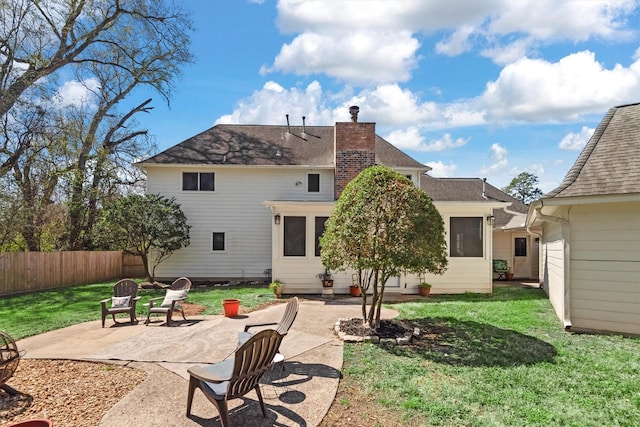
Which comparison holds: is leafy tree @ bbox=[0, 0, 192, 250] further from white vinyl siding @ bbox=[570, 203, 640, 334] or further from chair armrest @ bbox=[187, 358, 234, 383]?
white vinyl siding @ bbox=[570, 203, 640, 334]

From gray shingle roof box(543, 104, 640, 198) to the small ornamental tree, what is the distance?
2.59 m

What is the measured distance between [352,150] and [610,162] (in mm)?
7880

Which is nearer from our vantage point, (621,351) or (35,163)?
(621,351)

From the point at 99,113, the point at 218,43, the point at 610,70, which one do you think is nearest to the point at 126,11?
the point at 99,113

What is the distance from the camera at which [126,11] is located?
1847 cm

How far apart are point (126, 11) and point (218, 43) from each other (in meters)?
7.62

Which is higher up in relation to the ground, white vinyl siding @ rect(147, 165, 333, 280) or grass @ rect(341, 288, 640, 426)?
white vinyl siding @ rect(147, 165, 333, 280)

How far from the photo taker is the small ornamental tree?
6.68 meters

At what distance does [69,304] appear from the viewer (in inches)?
436

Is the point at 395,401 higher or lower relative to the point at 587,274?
lower

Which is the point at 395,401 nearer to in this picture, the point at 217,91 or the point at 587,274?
the point at 587,274

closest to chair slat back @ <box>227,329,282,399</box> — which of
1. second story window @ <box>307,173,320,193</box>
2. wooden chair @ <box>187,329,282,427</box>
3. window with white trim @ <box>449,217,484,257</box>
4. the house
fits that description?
wooden chair @ <box>187,329,282,427</box>

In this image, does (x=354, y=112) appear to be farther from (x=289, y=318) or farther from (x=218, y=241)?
(x=289, y=318)

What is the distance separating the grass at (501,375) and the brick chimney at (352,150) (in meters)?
6.98
